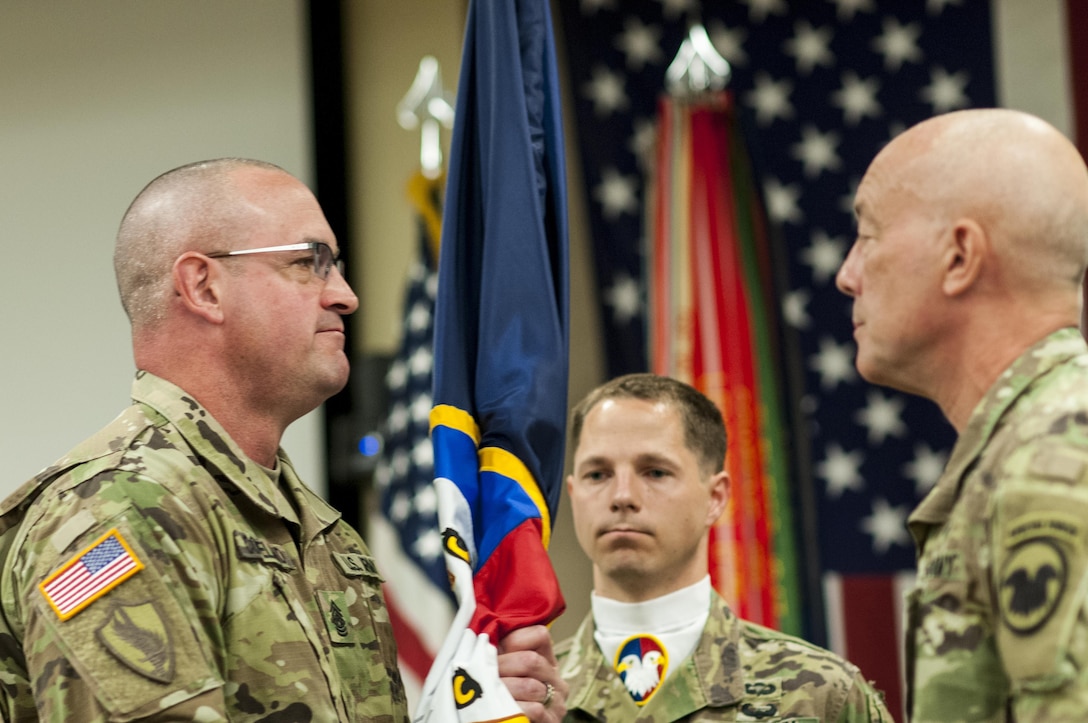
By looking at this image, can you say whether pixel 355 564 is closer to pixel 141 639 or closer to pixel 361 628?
pixel 361 628

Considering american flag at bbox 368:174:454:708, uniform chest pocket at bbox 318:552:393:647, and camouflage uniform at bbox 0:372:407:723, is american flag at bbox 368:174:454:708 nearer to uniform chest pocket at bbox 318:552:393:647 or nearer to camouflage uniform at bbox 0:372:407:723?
uniform chest pocket at bbox 318:552:393:647

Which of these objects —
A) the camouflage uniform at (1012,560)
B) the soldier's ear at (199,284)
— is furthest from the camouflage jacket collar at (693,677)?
the soldier's ear at (199,284)

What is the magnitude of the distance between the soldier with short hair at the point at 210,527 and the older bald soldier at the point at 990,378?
0.74m

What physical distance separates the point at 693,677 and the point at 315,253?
1.09 meters

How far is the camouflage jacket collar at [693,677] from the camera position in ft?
8.37

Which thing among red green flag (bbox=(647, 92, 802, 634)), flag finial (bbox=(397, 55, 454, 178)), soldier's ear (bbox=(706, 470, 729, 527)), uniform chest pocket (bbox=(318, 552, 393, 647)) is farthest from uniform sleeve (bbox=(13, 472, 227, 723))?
flag finial (bbox=(397, 55, 454, 178))

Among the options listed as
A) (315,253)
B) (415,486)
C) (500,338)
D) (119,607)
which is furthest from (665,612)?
(415,486)

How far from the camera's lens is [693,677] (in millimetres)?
2588

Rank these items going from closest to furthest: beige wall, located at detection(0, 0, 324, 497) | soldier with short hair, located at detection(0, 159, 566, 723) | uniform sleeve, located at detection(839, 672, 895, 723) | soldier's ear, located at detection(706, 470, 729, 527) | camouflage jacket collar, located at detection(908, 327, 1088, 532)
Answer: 1. camouflage jacket collar, located at detection(908, 327, 1088, 532)
2. soldier with short hair, located at detection(0, 159, 566, 723)
3. uniform sleeve, located at detection(839, 672, 895, 723)
4. soldier's ear, located at detection(706, 470, 729, 527)
5. beige wall, located at detection(0, 0, 324, 497)

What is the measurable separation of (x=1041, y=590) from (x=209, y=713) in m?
1.01

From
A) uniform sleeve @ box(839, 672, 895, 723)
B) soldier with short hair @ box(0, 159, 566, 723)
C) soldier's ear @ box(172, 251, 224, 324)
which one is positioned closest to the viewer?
soldier with short hair @ box(0, 159, 566, 723)

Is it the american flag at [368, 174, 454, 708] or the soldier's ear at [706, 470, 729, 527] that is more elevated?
the soldier's ear at [706, 470, 729, 527]

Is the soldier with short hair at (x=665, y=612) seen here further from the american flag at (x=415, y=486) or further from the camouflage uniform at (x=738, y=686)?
the american flag at (x=415, y=486)

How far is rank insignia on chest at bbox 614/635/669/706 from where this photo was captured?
2.62 m
